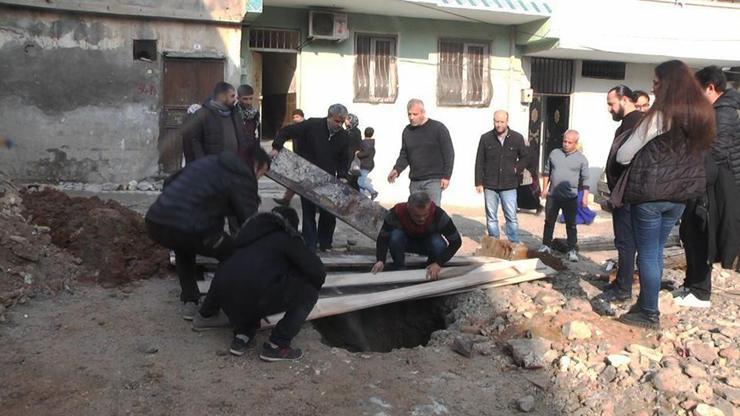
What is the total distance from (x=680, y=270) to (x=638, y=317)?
2.48m

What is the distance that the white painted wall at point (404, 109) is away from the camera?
1145 centimetres

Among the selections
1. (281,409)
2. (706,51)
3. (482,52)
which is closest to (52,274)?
(281,409)

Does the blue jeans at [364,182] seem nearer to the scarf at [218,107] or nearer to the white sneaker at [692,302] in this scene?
the scarf at [218,107]

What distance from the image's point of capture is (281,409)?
345 cm

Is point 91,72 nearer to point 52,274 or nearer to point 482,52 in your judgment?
point 52,274

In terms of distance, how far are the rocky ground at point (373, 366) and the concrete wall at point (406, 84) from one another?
22.8 ft

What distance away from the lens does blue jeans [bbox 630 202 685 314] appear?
4434mm

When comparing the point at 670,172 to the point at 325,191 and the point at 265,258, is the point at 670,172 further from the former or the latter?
the point at 325,191

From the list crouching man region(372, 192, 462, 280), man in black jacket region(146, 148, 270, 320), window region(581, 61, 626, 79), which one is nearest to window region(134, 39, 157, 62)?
crouching man region(372, 192, 462, 280)

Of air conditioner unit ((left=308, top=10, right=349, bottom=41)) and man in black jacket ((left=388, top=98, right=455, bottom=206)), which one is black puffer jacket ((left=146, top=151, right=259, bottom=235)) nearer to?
man in black jacket ((left=388, top=98, right=455, bottom=206))

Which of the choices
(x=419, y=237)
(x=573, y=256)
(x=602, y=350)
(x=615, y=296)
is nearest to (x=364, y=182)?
(x=573, y=256)

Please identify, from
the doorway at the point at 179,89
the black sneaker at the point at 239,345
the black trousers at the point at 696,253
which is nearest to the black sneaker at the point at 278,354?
the black sneaker at the point at 239,345

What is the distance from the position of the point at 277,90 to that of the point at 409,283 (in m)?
7.67

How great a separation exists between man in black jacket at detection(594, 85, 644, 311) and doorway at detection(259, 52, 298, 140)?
6988 millimetres
